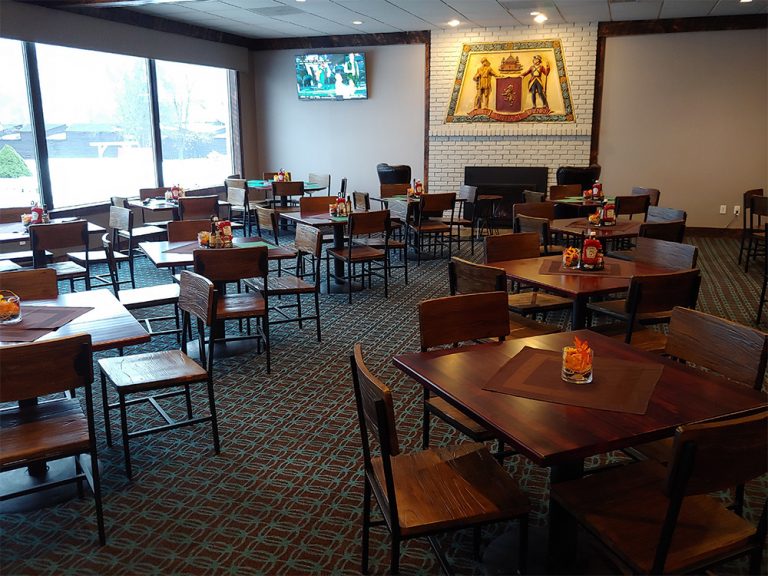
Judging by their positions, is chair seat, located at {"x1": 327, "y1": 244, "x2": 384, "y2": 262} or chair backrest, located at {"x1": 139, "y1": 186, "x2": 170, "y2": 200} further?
chair backrest, located at {"x1": 139, "y1": 186, "x2": 170, "y2": 200}

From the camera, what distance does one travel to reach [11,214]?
A: 577 cm

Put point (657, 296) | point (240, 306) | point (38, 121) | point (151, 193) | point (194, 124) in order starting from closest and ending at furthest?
1. point (657, 296)
2. point (240, 306)
3. point (38, 121)
4. point (151, 193)
5. point (194, 124)

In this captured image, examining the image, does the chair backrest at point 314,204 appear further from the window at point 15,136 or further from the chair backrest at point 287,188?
the window at point 15,136

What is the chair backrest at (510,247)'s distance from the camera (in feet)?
13.1

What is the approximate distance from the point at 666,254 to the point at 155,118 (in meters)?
7.60

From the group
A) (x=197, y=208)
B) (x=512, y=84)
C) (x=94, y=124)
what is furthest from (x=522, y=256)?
(x=94, y=124)

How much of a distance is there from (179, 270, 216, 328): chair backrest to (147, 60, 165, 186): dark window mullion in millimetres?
6603

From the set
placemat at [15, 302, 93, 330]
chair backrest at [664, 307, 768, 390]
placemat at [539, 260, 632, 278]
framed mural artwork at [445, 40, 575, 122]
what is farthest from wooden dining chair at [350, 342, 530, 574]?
framed mural artwork at [445, 40, 575, 122]

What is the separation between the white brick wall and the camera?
913cm

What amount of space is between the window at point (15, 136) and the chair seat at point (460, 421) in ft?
21.3

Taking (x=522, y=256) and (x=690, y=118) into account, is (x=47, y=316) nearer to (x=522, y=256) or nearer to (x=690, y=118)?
(x=522, y=256)

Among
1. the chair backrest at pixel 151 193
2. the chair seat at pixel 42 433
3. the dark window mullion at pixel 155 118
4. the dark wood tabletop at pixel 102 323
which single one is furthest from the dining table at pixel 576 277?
the dark window mullion at pixel 155 118

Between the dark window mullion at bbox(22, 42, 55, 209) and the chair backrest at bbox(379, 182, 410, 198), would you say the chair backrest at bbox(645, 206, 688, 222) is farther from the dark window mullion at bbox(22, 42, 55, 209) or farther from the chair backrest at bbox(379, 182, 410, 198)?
the dark window mullion at bbox(22, 42, 55, 209)

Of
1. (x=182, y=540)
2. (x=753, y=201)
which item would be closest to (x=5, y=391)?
(x=182, y=540)
